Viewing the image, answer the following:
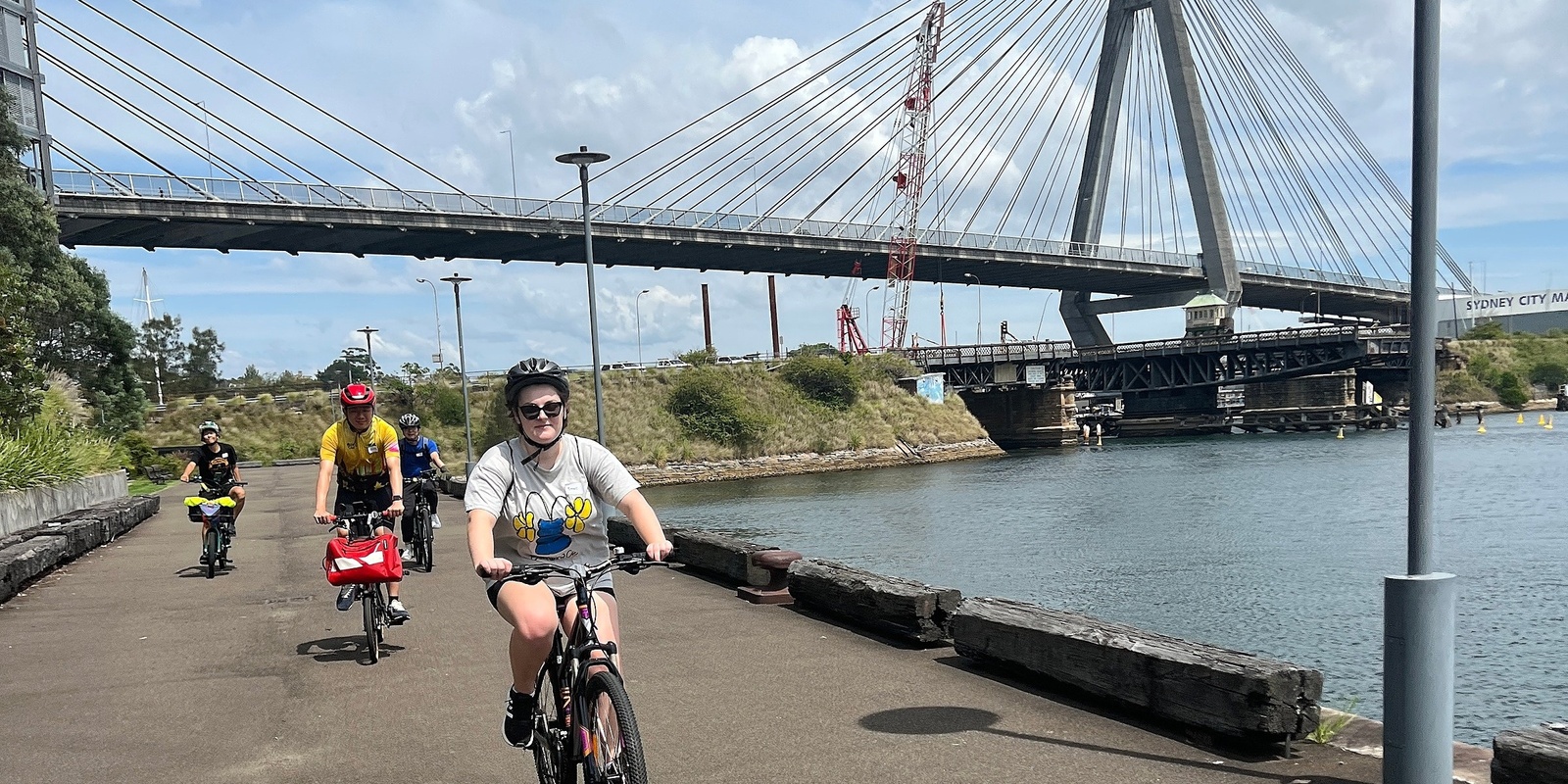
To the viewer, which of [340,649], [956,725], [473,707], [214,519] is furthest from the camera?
[214,519]

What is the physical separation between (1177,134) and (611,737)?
237 feet

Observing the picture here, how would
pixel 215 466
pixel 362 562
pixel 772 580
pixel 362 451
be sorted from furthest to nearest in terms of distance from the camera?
1. pixel 215 466
2. pixel 772 580
3. pixel 362 451
4. pixel 362 562

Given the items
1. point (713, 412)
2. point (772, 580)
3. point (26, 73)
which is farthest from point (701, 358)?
point (772, 580)

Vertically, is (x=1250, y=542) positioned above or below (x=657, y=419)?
below

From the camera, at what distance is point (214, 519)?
1448 cm

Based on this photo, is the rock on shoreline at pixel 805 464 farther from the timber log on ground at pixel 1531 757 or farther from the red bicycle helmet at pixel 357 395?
the timber log on ground at pixel 1531 757

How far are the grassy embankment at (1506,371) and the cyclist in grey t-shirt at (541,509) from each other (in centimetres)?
10816

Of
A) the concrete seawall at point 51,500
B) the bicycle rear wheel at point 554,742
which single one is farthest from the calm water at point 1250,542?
the concrete seawall at point 51,500

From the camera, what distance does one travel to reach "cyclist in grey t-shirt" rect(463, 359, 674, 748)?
4.95 meters

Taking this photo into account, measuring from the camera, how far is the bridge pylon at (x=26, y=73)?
156 feet

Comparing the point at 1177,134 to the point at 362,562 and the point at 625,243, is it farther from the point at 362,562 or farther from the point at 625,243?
the point at 362,562

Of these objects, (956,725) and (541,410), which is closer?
(541,410)

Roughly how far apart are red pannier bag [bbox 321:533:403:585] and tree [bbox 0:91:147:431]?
2863cm

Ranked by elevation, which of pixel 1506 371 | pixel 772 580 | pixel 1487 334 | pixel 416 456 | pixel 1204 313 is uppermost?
pixel 1204 313
